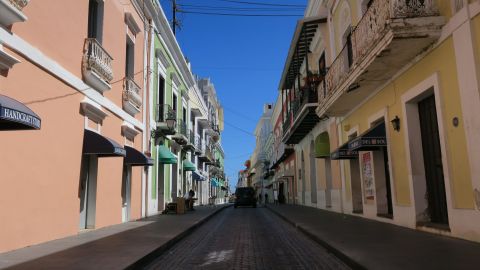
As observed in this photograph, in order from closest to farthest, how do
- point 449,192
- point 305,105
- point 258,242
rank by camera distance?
point 449,192
point 258,242
point 305,105

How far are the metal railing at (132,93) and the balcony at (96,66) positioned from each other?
1983 millimetres

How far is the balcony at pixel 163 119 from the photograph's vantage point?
19.5m

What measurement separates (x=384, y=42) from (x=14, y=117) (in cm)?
689

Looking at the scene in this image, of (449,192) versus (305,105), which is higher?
(305,105)

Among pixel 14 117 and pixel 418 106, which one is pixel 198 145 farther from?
pixel 14 117

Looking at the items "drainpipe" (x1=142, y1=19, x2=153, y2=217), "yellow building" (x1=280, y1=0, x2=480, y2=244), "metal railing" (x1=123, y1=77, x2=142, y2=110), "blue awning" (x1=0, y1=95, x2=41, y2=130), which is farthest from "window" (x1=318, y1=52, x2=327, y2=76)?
"blue awning" (x1=0, y1=95, x2=41, y2=130)

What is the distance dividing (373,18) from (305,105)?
8445 mm

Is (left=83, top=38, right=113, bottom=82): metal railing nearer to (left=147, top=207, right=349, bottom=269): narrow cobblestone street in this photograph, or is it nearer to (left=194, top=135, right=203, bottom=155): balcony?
(left=147, top=207, right=349, bottom=269): narrow cobblestone street

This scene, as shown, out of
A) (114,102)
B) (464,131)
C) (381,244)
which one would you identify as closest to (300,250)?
(381,244)

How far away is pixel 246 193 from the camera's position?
35156 mm

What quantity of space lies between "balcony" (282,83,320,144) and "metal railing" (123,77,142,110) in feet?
23.0

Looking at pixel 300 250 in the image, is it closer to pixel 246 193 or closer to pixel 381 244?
pixel 381 244

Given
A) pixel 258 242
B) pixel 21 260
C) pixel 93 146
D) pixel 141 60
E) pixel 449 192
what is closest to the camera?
pixel 21 260

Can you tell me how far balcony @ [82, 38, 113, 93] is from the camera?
428 inches
